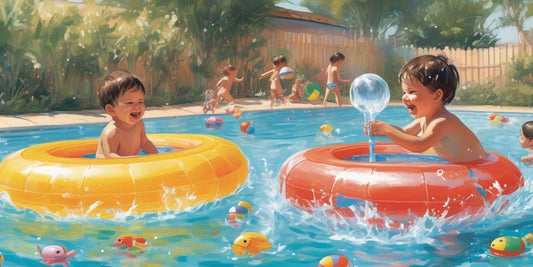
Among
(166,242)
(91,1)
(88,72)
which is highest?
(91,1)

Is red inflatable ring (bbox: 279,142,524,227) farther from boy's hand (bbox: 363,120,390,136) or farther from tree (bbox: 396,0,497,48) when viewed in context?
tree (bbox: 396,0,497,48)

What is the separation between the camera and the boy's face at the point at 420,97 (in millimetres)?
4867

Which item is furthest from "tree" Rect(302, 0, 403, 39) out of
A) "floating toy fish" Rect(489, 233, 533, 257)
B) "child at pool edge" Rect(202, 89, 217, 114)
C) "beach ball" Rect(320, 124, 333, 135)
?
"floating toy fish" Rect(489, 233, 533, 257)

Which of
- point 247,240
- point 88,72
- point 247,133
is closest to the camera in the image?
point 247,240

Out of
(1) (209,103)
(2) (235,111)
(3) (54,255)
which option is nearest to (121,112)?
(3) (54,255)

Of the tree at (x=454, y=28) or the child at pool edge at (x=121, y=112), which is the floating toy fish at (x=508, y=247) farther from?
the tree at (x=454, y=28)

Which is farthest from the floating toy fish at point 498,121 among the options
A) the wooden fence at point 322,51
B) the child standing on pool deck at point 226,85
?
the wooden fence at point 322,51

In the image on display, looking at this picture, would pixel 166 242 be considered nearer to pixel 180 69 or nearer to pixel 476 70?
pixel 180 69

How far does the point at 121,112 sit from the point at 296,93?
12.5m

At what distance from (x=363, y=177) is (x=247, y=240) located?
1010mm

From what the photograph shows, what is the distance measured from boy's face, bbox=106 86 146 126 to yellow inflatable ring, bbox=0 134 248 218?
45 cm

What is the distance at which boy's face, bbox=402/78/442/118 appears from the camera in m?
4.87

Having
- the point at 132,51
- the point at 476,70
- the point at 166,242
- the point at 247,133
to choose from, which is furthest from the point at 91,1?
the point at 166,242

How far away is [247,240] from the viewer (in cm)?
421
